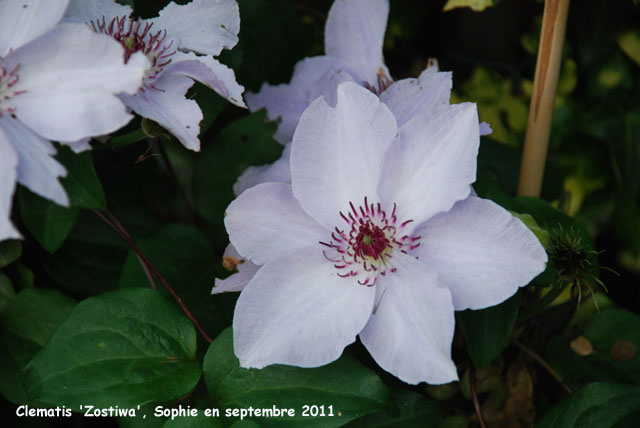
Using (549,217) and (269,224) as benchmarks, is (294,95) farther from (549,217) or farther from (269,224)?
(549,217)

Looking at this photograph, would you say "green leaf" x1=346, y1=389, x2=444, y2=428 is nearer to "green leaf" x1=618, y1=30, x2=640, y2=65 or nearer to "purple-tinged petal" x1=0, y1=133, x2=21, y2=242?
"purple-tinged petal" x1=0, y1=133, x2=21, y2=242

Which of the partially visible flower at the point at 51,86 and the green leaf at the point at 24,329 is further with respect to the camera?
the green leaf at the point at 24,329

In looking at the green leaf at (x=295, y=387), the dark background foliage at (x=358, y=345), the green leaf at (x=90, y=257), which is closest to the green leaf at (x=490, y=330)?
the dark background foliage at (x=358, y=345)

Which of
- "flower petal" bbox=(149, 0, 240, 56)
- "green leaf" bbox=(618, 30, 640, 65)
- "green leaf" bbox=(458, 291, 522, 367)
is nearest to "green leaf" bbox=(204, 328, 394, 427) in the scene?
"green leaf" bbox=(458, 291, 522, 367)

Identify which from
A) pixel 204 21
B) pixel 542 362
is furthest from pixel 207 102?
pixel 542 362

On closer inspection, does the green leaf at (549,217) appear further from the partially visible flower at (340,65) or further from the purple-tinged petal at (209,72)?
the purple-tinged petal at (209,72)

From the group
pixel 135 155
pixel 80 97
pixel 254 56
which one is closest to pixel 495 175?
pixel 254 56
